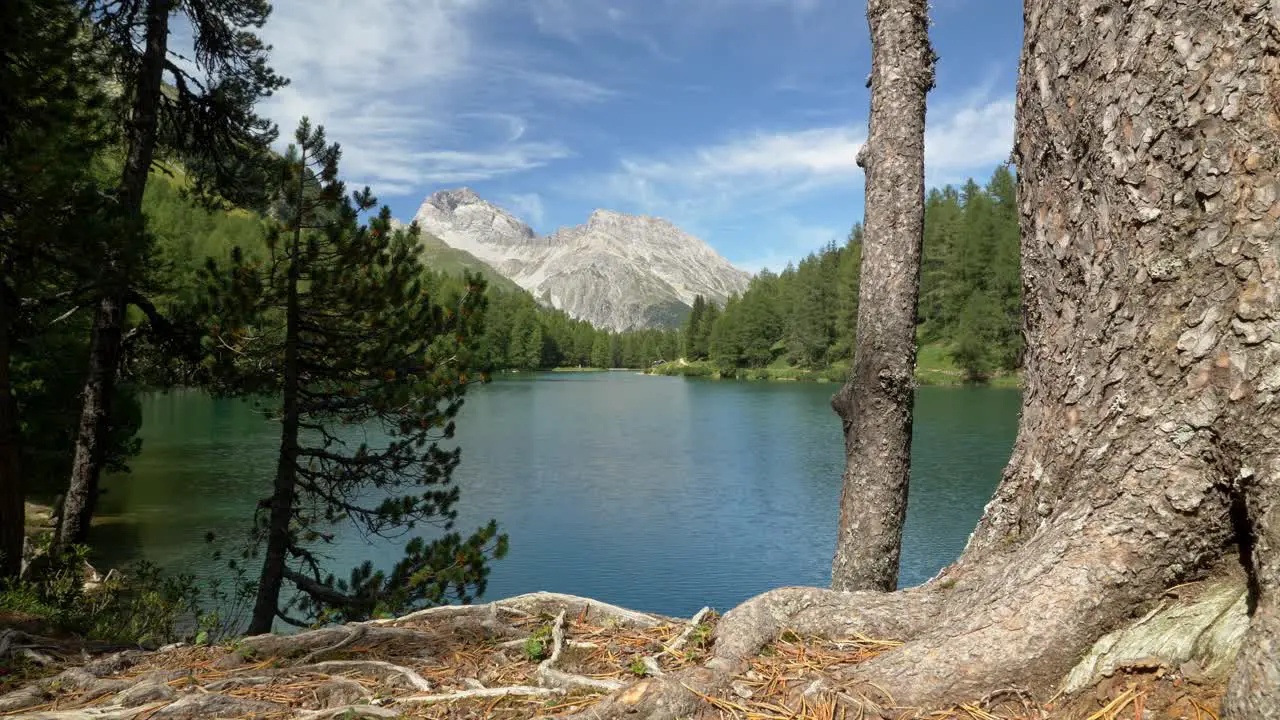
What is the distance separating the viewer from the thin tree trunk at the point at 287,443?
7.93m

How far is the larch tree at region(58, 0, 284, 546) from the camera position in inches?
382

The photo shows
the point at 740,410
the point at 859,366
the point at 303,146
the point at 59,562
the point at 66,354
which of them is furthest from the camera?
the point at 740,410

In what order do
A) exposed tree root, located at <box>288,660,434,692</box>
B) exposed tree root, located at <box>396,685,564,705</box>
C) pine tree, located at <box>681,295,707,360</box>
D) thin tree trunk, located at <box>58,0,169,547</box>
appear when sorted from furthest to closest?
pine tree, located at <box>681,295,707,360</box> → thin tree trunk, located at <box>58,0,169,547</box> → exposed tree root, located at <box>288,660,434,692</box> → exposed tree root, located at <box>396,685,564,705</box>

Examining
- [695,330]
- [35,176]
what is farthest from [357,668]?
[695,330]

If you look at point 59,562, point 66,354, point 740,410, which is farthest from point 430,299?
point 740,410

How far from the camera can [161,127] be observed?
1036 centimetres

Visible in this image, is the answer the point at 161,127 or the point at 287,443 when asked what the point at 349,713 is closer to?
the point at 287,443

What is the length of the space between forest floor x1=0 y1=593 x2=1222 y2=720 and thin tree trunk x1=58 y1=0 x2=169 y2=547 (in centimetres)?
738

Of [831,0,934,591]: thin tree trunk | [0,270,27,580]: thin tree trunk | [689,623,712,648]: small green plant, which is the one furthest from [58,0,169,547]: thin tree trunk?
[689,623,712,648]: small green plant

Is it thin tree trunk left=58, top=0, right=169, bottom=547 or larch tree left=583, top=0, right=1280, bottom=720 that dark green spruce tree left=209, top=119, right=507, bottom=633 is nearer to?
thin tree trunk left=58, top=0, right=169, bottom=547

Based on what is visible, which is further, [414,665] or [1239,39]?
[414,665]

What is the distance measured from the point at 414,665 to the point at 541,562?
43.8 ft

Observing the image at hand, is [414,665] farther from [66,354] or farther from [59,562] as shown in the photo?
[66,354]

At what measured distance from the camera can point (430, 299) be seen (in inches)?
353
